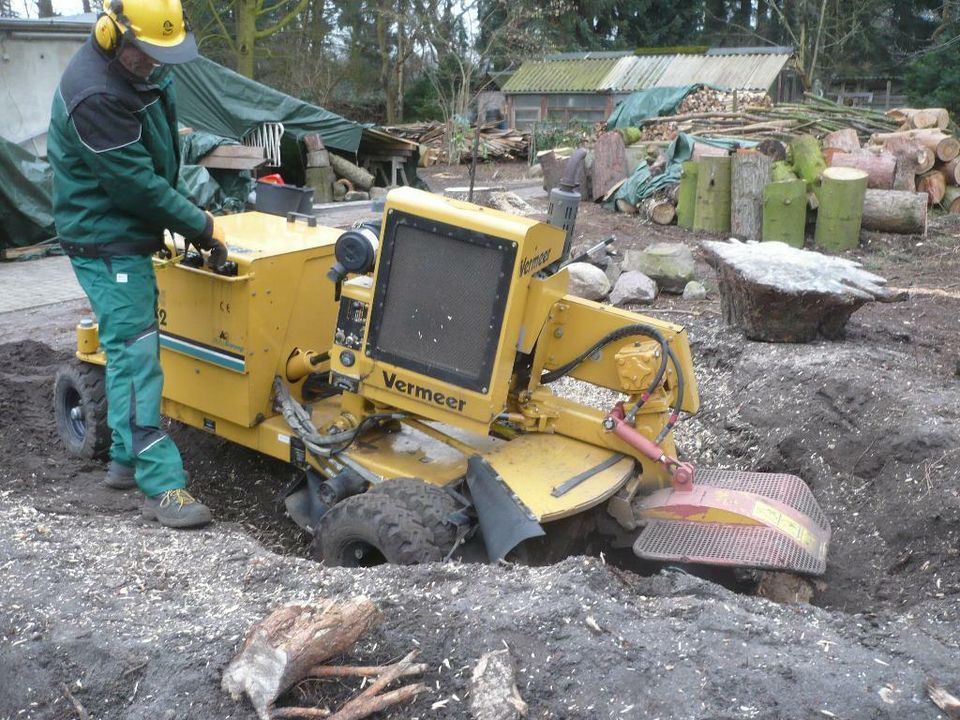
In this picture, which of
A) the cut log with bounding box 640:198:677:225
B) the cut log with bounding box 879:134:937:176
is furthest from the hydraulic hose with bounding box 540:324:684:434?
the cut log with bounding box 879:134:937:176

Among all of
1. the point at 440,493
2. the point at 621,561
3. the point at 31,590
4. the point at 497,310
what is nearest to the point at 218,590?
the point at 31,590

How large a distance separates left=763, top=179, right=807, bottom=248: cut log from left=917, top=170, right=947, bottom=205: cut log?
300 centimetres

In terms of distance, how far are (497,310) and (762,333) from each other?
3214mm

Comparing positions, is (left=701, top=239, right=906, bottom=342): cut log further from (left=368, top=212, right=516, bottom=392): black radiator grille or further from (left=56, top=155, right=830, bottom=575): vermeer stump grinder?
(left=368, top=212, right=516, bottom=392): black radiator grille

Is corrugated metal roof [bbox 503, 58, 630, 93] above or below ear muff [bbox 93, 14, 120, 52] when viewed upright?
above

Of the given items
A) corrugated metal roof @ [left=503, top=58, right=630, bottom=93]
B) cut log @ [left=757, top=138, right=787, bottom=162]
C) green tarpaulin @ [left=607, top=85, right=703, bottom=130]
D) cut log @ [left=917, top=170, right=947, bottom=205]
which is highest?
corrugated metal roof @ [left=503, top=58, right=630, bottom=93]

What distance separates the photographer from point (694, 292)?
8500 millimetres

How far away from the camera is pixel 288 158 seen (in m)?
16.2

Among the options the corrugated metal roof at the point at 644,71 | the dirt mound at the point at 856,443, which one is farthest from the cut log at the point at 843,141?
the corrugated metal roof at the point at 644,71

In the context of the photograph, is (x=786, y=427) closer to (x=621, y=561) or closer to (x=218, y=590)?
(x=621, y=561)

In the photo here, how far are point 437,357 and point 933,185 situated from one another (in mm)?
11296

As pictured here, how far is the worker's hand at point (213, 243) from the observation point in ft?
14.3

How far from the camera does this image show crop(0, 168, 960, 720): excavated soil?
9.26 ft

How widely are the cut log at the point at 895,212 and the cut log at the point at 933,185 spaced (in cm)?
176
